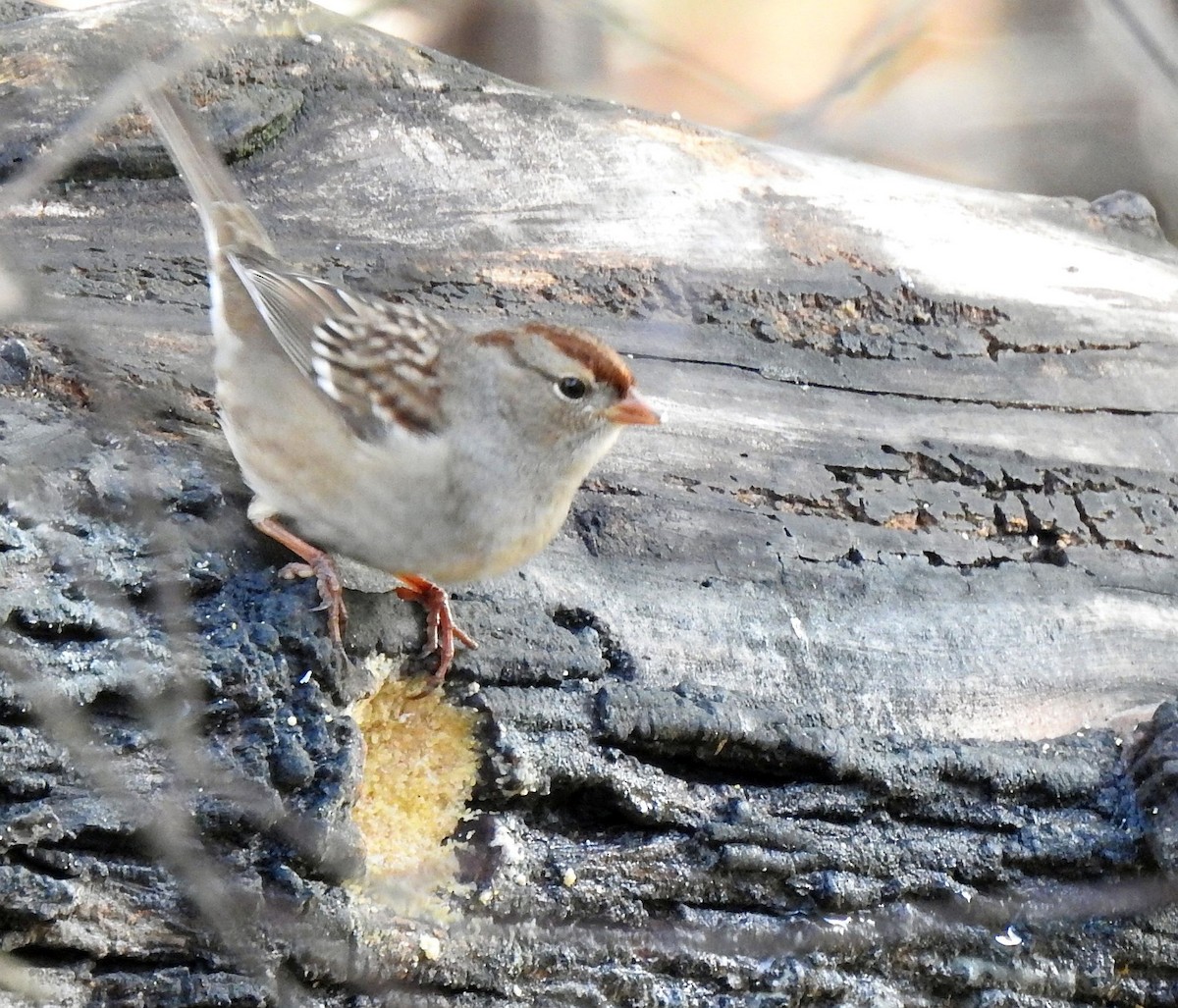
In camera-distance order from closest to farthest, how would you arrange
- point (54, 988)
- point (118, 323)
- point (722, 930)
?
point (54, 988), point (722, 930), point (118, 323)

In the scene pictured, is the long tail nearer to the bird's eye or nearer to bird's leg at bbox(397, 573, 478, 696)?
the bird's eye

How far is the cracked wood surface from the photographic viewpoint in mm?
1942

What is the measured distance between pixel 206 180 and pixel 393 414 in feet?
2.16

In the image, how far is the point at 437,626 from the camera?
237cm

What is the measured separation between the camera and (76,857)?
1.78 metres

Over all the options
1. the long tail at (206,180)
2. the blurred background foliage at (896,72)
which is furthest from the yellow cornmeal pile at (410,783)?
the blurred background foliage at (896,72)

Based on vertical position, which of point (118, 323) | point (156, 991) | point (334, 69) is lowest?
point (156, 991)

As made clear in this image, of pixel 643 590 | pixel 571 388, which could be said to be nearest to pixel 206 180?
pixel 571 388

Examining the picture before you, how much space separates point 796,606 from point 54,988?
159cm

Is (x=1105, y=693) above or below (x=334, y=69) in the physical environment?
below

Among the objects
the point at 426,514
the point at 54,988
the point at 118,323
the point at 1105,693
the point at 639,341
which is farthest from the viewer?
the point at 639,341

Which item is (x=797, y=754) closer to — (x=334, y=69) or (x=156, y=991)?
(x=156, y=991)

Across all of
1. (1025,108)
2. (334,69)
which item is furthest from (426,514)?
(1025,108)

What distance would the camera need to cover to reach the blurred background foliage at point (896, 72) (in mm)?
5891
